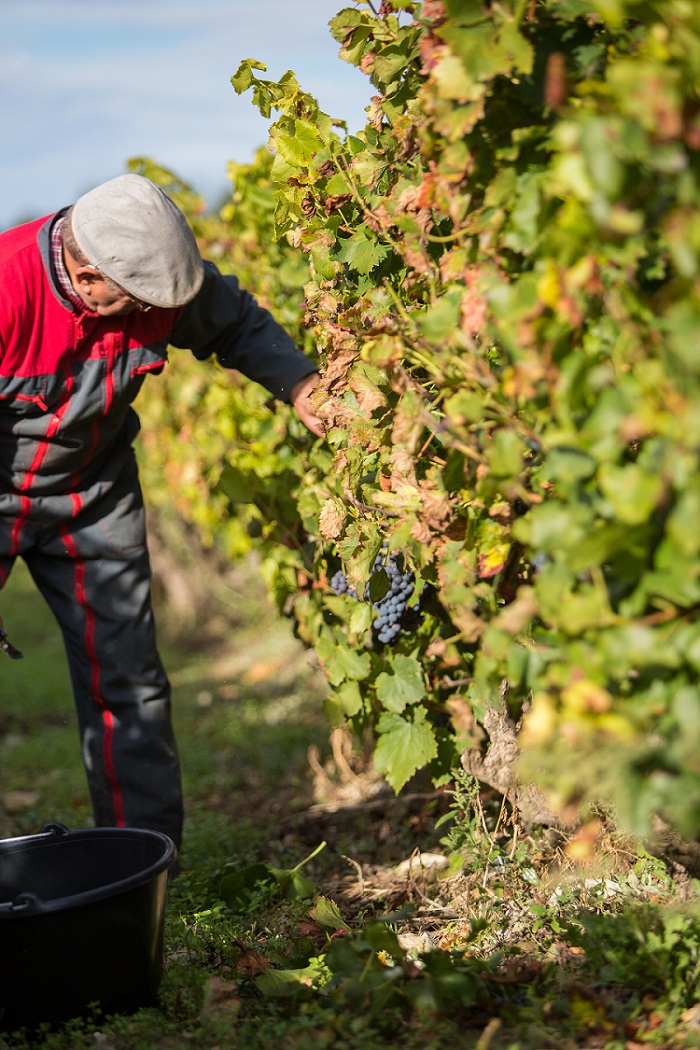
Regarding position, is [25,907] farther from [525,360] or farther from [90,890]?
[525,360]

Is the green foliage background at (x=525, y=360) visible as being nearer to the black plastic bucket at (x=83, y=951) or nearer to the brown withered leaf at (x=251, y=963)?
the brown withered leaf at (x=251, y=963)

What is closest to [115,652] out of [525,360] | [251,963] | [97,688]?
[97,688]

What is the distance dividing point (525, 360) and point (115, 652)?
1.84m

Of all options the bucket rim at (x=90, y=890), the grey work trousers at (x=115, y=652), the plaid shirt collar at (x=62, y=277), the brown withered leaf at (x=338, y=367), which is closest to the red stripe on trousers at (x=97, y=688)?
the grey work trousers at (x=115, y=652)

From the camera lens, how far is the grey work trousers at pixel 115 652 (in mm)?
3043

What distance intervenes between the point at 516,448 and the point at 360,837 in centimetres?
197

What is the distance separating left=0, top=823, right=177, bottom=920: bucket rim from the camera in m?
2.01

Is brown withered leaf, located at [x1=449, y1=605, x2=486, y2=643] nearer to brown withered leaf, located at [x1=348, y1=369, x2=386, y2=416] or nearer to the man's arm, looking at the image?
brown withered leaf, located at [x1=348, y1=369, x2=386, y2=416]

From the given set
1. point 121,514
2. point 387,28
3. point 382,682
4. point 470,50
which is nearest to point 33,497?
point 121,514

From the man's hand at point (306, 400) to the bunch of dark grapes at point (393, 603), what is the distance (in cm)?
48

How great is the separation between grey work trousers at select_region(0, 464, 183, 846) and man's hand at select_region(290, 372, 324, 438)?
0.59m

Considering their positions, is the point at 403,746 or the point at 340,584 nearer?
the point at 403,746

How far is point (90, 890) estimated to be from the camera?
2299mm

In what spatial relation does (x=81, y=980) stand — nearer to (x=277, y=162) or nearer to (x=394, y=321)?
(x=394, y=321)
